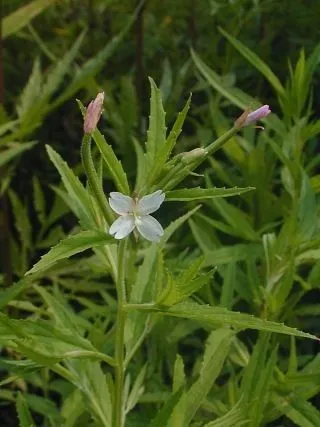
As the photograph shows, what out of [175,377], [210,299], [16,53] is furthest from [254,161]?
[16,53]

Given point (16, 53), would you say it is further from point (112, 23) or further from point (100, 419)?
point (100, 419)

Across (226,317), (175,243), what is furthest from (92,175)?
(175,243)

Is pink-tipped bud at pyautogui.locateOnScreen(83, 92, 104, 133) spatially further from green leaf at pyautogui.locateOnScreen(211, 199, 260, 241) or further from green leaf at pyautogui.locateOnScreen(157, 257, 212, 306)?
green leaf at pyautogui.locateOnScreen(211, 199, 260, 241)

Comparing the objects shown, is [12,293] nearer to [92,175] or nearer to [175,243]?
[92,175]

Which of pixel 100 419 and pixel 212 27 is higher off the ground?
pixel 212 27

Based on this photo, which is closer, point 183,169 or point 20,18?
point 183,169

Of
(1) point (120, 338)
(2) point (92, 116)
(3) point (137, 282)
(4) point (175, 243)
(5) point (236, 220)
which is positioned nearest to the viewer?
(2) point (92, 116)

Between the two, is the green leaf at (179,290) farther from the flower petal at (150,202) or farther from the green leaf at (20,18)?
the green leaf at (20,18)
